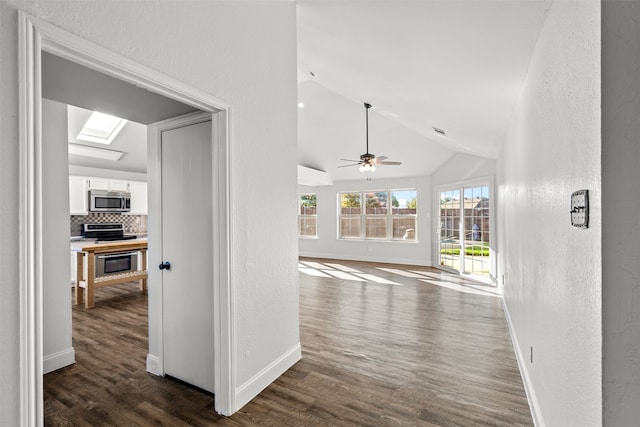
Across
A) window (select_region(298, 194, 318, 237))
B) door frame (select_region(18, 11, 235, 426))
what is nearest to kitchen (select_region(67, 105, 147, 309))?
door frame (select_region(18, 11, 235, 426))

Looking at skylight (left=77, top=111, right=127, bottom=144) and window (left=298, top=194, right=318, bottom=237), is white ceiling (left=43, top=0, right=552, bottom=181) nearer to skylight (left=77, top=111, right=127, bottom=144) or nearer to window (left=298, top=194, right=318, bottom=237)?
skylight (left=77, top=111, right=127, bottom=144)

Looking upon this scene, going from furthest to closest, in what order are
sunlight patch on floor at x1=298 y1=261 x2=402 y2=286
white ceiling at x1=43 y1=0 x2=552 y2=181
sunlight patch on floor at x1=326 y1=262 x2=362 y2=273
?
sunlight patch on floor at x1=326 y1=262 x2=362 y2=273 < sunlight patch on floor at x1=298 y1=261 x2=402 y2=286 < white ceiling at x1=43 y1=0 x2=552 y2=181

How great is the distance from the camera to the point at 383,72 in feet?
10.4

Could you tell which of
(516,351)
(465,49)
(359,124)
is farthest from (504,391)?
(359,124)

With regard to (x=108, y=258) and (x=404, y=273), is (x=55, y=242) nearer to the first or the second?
(x=108, y=258)

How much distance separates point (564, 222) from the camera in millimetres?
1327

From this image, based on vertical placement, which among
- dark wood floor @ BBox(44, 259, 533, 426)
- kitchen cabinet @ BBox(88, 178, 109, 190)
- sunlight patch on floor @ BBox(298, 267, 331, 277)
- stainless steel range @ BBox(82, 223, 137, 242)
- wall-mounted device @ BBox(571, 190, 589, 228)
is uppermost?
kitchen cabinet @ BBox(88, 178, 109, 190)

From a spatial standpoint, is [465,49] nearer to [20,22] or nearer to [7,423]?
[20,22]

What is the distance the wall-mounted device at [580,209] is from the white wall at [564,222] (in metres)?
0.03

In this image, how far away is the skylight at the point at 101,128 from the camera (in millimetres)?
5484

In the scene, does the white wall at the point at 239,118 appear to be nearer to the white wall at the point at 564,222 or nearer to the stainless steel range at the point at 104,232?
the white wall at the point at 564,222

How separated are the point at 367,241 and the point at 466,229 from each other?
2930mm

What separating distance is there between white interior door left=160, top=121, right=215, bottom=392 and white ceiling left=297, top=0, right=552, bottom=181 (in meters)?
1.44

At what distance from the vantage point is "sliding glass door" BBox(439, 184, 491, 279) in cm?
621
